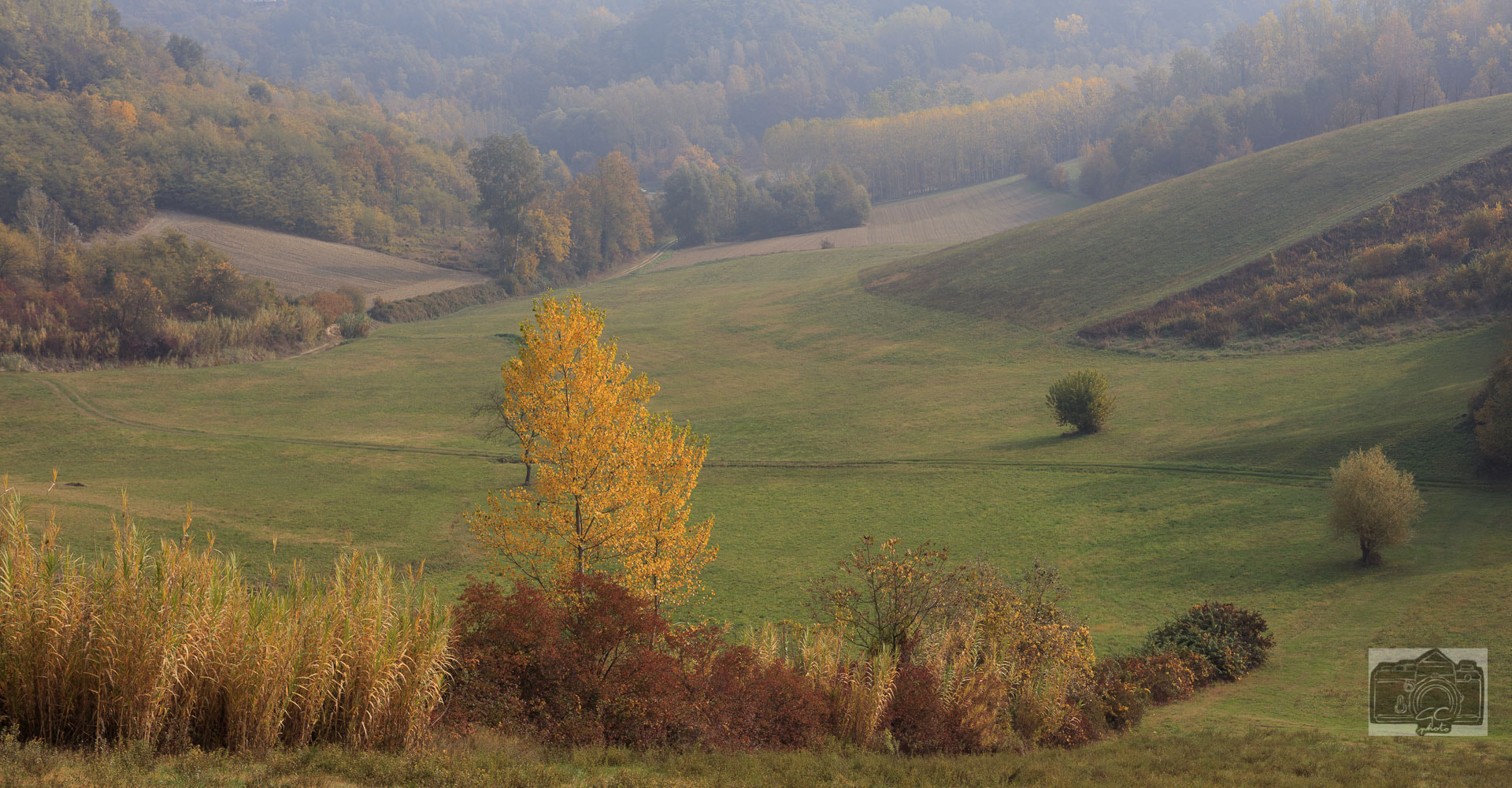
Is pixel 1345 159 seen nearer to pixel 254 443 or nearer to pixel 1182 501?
pixel 1182 501

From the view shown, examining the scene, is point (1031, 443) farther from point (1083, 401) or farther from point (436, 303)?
point (436, 303)

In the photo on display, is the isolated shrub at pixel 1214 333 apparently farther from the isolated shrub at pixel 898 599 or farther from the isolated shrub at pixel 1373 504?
the isolated shrub at pixel 898 599

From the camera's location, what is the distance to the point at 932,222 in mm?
133250

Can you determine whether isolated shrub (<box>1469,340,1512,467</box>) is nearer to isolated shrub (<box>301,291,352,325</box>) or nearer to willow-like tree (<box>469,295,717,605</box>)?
willow-like tree (<box>469,295,717,605</box>)

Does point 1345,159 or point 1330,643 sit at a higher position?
point 1345,159

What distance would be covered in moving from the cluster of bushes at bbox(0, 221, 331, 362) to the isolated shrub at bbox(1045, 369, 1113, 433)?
5637cm

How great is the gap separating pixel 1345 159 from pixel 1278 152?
419 inches

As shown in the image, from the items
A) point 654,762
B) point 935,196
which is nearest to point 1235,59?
point 935,196

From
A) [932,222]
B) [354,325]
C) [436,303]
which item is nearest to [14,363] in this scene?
[354,325]

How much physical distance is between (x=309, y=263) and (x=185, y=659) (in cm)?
10149

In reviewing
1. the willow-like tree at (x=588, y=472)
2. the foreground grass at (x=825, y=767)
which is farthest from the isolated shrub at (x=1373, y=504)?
the willow-like tree at (x=588, y=472)

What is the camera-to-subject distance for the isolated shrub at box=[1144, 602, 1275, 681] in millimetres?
18750

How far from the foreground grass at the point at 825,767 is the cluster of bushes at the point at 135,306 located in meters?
60.7

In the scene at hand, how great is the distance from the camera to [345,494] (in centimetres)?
3506
